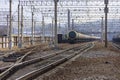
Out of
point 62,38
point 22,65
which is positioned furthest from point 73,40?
point 22,65

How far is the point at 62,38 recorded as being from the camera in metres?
72.0

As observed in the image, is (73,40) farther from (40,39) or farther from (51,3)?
(40,39)

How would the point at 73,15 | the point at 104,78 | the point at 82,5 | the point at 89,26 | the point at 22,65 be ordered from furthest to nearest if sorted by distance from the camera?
the point at 89,26 → the point at 73,15 → the point at 82,5 → the point at 22,65 → the point at 104,78

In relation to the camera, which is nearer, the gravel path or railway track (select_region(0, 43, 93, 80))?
the gravel path

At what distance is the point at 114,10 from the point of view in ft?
239

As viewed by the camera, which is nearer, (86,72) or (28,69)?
(86,72)

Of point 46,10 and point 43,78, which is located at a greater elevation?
point 46,10

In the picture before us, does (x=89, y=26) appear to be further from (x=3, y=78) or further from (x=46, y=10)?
(x=3, y=78)

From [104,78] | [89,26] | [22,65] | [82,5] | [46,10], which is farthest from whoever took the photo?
[89,26]

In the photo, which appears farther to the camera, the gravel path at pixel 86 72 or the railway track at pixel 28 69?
the railway track at pixel 28 69

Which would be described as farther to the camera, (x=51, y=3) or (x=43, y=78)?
(x=51, y=3)

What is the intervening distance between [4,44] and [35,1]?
943 centimetres

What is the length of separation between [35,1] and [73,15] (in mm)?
30690

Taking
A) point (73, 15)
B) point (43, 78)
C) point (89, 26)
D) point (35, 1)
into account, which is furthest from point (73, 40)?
point (89, 26)
